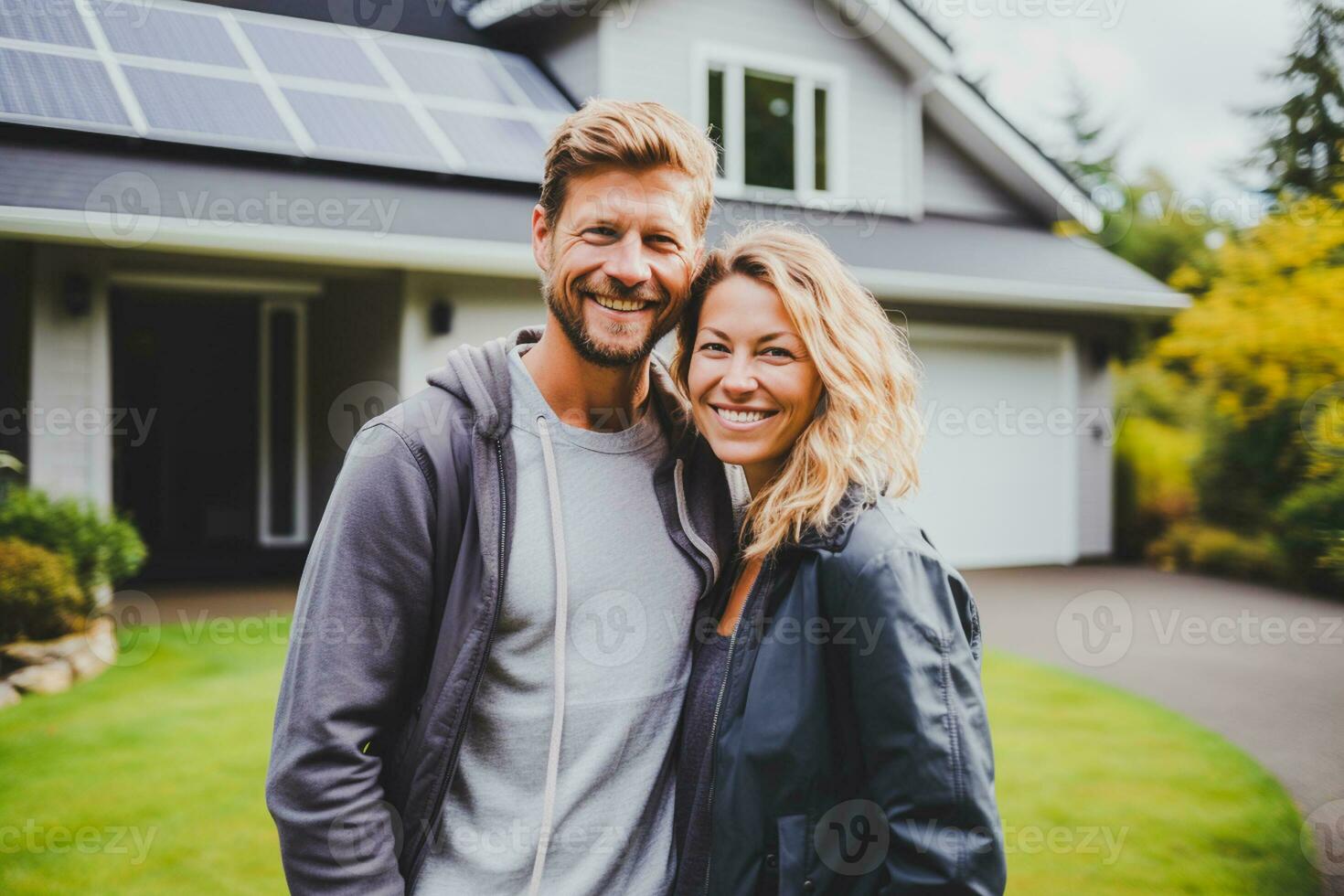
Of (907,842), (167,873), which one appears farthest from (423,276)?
(907,842)

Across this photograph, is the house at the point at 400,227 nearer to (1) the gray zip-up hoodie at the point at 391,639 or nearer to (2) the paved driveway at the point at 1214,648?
(2) the paved driveway at the point at 1214,648

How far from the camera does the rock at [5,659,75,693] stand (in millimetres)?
6309

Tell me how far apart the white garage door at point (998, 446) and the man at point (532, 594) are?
9.43 m

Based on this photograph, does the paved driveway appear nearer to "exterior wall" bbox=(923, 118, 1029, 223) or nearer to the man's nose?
the man's nose

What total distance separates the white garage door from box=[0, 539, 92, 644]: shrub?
318 inches

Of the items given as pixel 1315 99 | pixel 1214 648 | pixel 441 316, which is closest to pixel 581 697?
pixel 441 316

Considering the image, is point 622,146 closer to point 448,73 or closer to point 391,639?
point 391,639

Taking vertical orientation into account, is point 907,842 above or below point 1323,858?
above

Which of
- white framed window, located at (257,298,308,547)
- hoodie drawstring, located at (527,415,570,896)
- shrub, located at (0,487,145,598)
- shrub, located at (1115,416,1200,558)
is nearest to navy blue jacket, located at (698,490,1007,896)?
hoodie drawstring, located at (527,415,570,896)

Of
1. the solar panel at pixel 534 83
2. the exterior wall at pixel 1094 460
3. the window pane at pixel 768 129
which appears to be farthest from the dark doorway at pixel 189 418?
the exterior wall at pixel 1094 460

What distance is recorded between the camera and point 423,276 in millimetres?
9156

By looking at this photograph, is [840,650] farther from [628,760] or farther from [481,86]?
[481,86]

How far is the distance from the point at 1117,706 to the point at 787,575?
5.31 meters

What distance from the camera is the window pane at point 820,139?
11.8 metres
